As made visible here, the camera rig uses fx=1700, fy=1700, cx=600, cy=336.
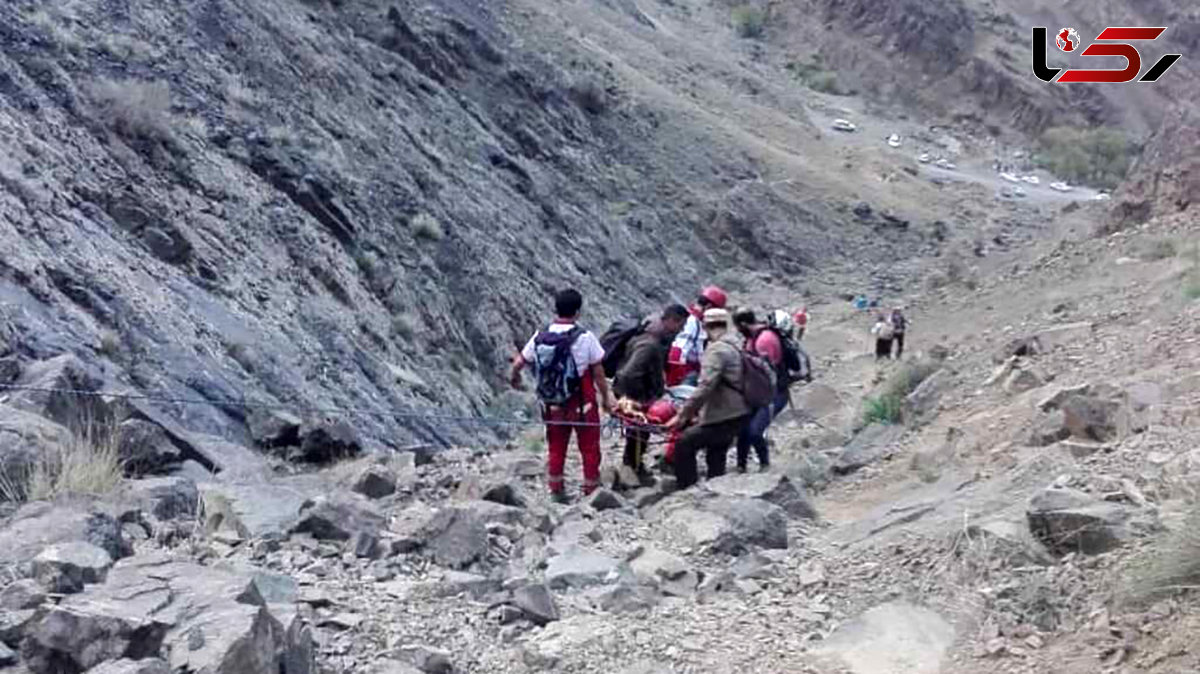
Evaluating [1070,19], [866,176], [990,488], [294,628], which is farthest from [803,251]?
[1070,19]

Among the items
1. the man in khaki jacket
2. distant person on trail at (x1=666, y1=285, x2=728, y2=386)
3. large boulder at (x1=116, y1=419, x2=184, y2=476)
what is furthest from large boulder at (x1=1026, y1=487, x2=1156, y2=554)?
large boulder at (x1=116, y1=419, x2=184, y2=476)

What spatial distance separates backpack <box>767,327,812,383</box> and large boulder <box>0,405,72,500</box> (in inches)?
191

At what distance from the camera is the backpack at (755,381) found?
989 centimetres

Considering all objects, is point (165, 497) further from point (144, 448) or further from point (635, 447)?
point (635, 447)

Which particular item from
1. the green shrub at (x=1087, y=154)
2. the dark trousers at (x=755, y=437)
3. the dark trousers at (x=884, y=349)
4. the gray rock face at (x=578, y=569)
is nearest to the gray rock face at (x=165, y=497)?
the gray rock face at (x=578, y=569)

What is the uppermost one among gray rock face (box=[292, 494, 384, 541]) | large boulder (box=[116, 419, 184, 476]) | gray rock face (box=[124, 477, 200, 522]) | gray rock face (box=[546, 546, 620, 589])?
gray rock face (box=[546, 546, 620, 589])

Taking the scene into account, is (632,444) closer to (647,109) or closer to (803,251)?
(803,251)

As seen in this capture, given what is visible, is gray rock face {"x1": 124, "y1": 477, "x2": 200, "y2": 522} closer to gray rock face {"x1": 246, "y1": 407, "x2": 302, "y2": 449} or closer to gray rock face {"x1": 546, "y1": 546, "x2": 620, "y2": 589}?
gray rock face {"x1": 546, "y1": 546, "x2": 620, "y2": 589}

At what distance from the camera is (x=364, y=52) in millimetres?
25906

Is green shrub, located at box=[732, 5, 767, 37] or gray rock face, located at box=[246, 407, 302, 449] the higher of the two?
green shrub, located at box=[732, 5, 767, 37]

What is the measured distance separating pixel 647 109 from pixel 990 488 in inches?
1103

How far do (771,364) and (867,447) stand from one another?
54.4 inches

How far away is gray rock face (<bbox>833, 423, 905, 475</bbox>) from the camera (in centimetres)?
1110

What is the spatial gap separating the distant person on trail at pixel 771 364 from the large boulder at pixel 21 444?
4150 millimetres
